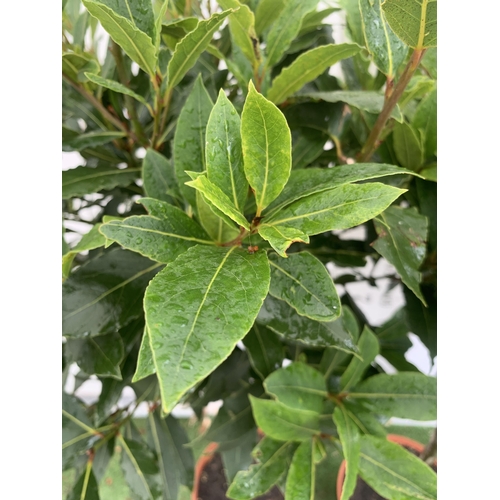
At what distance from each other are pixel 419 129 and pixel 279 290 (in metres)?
0.32

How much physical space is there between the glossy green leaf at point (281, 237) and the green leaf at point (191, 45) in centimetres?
22

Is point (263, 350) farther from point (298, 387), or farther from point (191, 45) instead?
point (191, 45)

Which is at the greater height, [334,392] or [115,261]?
[115,261]

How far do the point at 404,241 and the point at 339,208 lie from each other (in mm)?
196

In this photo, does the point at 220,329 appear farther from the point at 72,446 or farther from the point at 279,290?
the point at 72,446

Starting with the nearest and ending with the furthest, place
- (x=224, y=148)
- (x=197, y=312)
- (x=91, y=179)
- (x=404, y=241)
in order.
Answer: (x=197, y=312) < (x=224, y=148) < (x=404, y=241) < (x=91, y=179)

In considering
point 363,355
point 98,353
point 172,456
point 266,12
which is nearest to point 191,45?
point 266,12

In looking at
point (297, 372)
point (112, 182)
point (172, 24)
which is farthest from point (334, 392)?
point (172, 24)

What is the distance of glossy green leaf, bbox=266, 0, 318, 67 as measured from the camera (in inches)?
21.3

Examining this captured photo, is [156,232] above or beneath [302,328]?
above

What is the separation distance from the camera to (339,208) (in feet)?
1.20

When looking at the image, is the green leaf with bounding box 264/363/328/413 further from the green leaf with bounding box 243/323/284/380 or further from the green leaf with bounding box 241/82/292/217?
the green leaf with bounding box 241/82/292/217

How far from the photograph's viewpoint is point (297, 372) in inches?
25.3

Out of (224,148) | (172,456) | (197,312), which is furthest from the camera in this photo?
(172,456)
